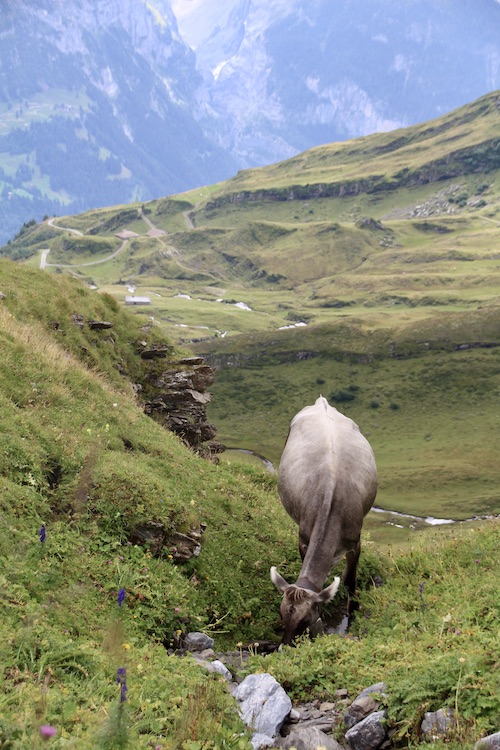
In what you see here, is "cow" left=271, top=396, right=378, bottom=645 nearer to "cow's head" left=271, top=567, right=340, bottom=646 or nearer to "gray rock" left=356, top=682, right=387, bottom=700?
"cow's head" left=271, top=567, right=340, bottom=646

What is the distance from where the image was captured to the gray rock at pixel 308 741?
8.15 metres

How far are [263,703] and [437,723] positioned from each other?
2.57m

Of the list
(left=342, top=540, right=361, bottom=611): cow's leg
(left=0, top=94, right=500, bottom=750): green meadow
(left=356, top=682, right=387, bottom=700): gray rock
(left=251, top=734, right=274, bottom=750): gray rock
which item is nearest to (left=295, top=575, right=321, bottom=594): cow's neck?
(left=0, top=94, right=500, bottom=750): green meadow

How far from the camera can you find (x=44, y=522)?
1219 centimetres

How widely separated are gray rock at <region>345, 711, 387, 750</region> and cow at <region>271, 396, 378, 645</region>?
4073 millimetres

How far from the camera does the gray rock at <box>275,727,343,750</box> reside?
26.7 feet

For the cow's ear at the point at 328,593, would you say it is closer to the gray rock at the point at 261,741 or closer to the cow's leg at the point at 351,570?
the cow's leg at the point at 351,570

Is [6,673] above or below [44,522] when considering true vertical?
below

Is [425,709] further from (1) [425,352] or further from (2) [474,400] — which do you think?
(1) [425,352]

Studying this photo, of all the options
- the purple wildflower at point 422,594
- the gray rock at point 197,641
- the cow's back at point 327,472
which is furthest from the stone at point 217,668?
the purple wildflower at point 422,594

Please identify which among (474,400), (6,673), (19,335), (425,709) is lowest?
(6,673)

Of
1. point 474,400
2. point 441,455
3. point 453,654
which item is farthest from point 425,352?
point 453,654

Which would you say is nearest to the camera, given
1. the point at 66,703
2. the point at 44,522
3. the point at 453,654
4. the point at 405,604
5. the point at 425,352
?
the point at 66,703

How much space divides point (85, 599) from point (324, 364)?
151m
